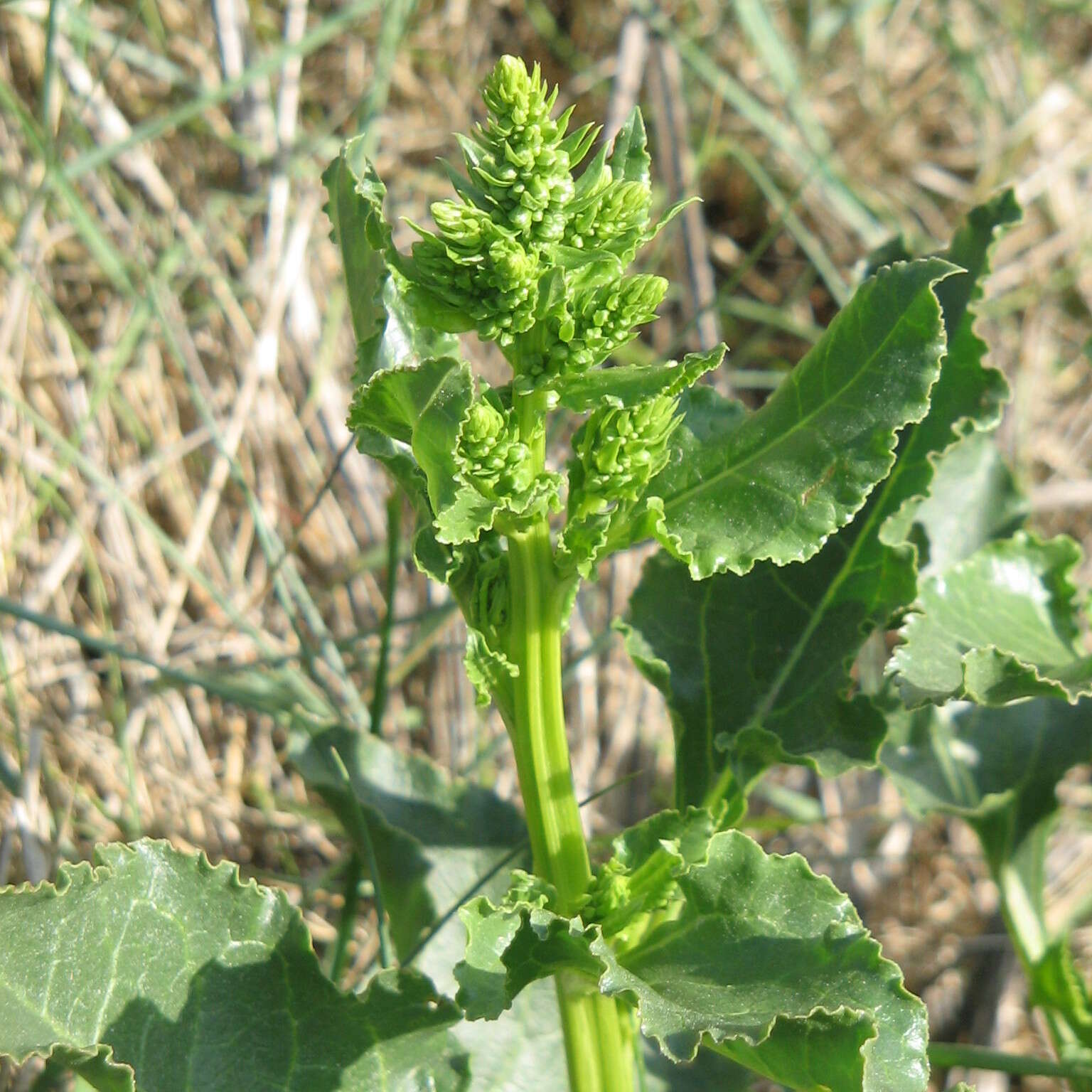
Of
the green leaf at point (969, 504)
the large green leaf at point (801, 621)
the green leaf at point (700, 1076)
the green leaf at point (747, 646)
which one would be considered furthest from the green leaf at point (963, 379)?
the green leaf at point (700, 1076)

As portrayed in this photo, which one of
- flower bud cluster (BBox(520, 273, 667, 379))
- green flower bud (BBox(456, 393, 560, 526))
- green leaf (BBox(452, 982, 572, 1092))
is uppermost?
flower bud cluster (BBox(520, 273, 667, 379))

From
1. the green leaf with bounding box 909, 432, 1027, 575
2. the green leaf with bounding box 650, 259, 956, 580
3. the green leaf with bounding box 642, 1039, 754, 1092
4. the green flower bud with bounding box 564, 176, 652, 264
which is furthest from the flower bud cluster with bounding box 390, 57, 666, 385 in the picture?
the green leaf with bounding box 642, 1039, 754, 1092

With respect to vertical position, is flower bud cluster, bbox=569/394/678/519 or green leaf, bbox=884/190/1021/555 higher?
green leaf, bbox=884/190/1021/555

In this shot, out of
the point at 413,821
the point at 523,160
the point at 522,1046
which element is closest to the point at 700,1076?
the point at 522,1046

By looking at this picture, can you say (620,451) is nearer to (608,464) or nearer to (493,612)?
(608,464)

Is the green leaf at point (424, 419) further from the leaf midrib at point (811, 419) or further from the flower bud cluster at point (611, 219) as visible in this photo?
the leaf midrib at point (811, 419)

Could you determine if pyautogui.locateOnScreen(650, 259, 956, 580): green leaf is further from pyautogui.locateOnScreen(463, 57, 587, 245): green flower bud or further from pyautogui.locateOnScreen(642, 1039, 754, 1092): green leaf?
pyautogui.locateOnScreen(642, 1039, 754, 1092): green leaf

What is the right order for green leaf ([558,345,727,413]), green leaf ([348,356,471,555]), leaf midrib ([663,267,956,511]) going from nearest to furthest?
green leaf ([348,356,471,555]) → green leaf ([558,345,727,413]) → leaf midrib ([663,267,956,511])

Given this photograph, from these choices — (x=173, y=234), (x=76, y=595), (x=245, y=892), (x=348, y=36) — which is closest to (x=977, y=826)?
(x=245, y=892)
